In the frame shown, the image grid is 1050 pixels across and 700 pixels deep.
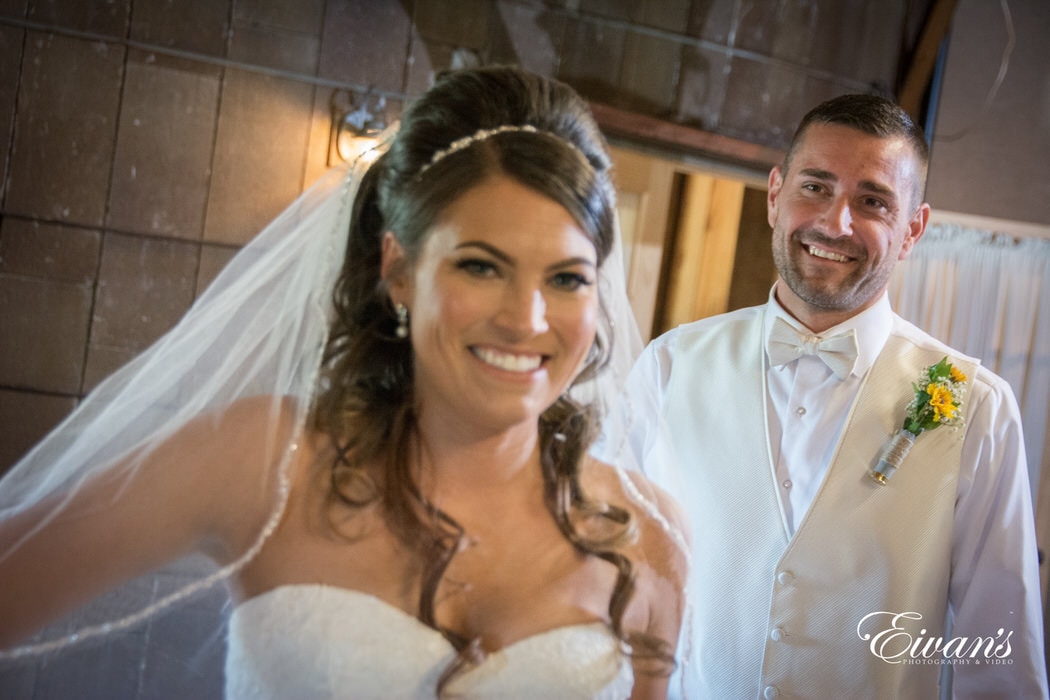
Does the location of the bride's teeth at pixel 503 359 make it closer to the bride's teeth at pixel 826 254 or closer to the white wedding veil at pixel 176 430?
the white wedding veil at pixel 176 430

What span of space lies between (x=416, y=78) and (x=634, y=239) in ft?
3.14

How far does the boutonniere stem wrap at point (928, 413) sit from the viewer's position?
1.59 meters

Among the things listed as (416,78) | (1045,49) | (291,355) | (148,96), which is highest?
(1045,49)

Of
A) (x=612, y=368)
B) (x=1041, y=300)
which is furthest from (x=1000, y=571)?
(x=1041, y=300)

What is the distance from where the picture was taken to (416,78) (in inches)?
116

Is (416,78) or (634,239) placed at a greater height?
(416,78)

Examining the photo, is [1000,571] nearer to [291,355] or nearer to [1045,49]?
[291,355]

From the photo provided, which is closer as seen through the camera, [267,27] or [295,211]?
[295,211]

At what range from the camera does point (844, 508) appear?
1.61 meters

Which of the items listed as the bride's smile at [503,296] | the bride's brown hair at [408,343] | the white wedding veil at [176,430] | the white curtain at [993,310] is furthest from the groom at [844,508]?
the white curtain at [993,310]

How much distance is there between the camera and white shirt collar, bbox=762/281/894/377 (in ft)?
5.41

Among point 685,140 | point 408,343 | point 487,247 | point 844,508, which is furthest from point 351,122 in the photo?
point 844,508

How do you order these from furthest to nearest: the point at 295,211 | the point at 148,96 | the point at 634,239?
the point at 148,96 → the point at 634,239 → the point at 295,211

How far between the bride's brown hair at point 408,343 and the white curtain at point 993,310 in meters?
1.81
